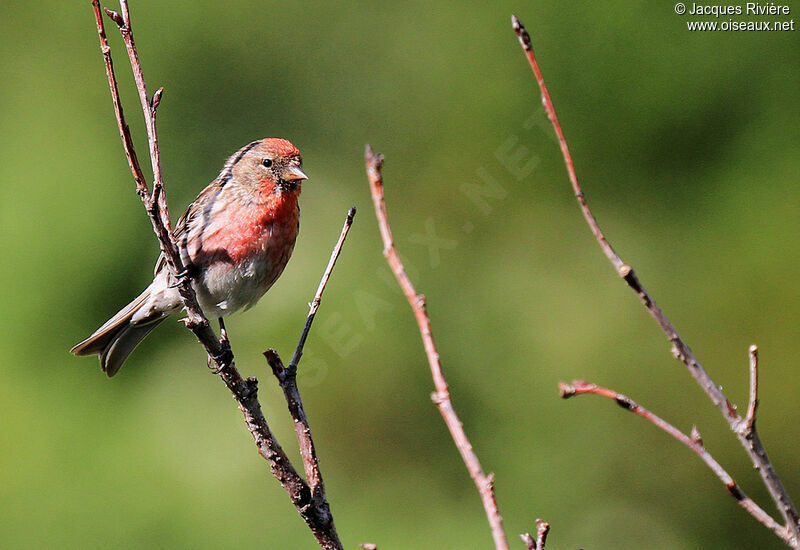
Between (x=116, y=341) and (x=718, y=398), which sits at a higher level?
(x=116, y=341)

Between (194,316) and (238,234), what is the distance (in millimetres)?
1319

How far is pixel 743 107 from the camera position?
6.14 metres

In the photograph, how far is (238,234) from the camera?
4168mm

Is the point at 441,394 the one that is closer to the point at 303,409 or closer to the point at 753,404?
the point at 753,404

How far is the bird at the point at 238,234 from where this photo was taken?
417 cm

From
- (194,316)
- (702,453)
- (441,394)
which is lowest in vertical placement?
(702,453)

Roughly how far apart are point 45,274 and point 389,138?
2.61m

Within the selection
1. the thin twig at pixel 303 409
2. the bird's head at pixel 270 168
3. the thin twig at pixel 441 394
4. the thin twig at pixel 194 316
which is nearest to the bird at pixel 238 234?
the bird's head at pixel 270 168

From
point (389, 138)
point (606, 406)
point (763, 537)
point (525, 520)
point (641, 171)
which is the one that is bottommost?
point (763, 537)

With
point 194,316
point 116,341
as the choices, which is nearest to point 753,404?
point 194,316

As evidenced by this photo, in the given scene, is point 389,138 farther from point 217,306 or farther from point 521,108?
point 217,306

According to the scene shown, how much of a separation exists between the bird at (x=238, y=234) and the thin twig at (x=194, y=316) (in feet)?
4.12

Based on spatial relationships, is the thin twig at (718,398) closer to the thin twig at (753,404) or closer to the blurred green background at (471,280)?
the thin twig at (753,404)

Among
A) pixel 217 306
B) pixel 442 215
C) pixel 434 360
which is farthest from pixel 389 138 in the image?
pixel 434 360
